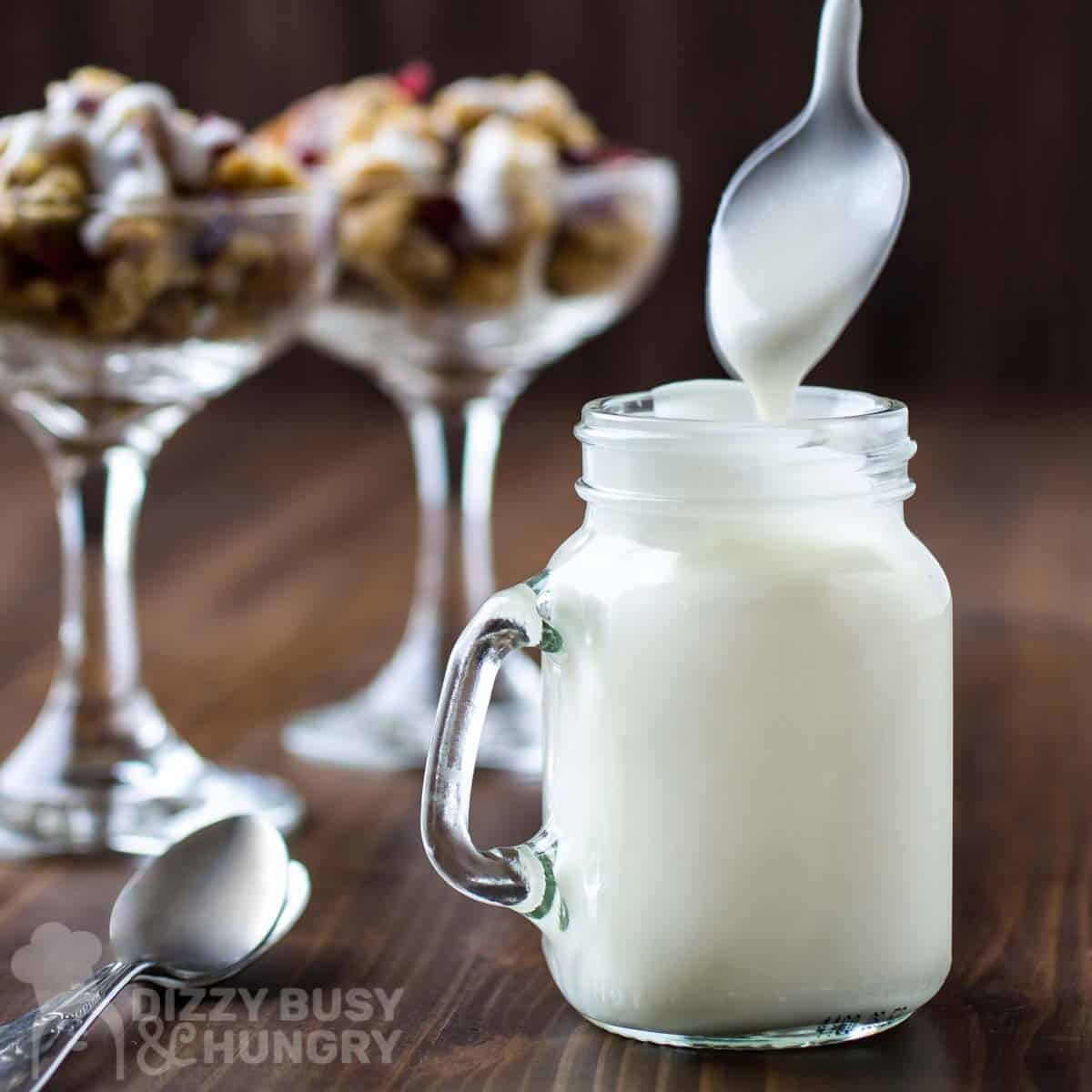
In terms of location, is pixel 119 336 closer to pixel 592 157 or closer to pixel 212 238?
pixel 212 238

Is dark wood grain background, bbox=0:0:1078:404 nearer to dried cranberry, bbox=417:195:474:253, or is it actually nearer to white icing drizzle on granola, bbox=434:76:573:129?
white icing drizzle on granola, bbox=434:76:573:129

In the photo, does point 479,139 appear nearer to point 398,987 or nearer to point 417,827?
point 417,827

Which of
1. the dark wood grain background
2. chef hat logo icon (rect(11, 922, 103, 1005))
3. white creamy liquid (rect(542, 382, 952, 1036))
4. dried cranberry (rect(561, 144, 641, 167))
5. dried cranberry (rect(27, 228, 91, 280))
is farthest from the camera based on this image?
the dark wood grain background

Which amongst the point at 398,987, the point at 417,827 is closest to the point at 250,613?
the point at 417,827

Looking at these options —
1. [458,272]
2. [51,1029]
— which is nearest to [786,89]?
[458,272]

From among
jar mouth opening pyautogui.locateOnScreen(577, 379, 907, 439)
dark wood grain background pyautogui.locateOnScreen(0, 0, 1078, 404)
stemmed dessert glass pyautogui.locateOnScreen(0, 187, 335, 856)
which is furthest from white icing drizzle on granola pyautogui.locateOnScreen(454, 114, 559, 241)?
dark wood grain background pyautogui.locateOnScreen(0, 0, 1078, 404)

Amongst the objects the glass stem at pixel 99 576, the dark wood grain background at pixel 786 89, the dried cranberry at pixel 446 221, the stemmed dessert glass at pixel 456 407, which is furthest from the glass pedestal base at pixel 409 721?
the dark wood grain background at pixel 786 89
